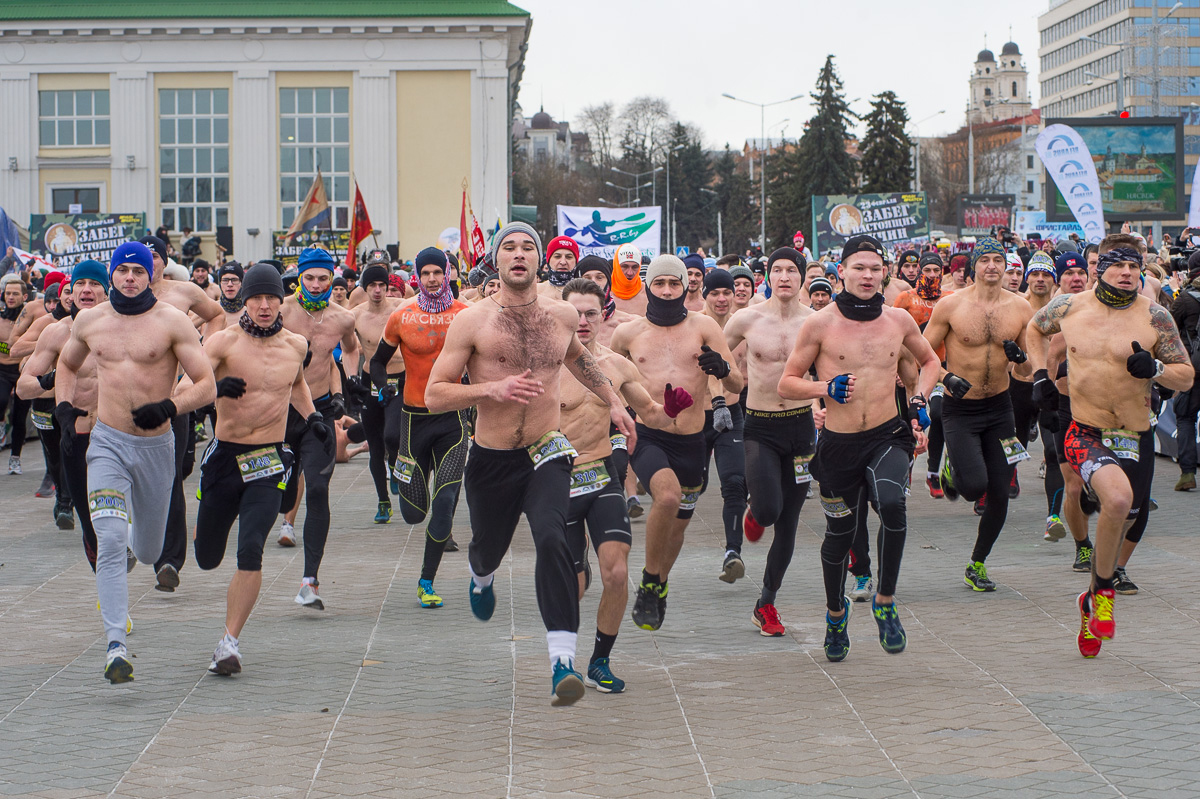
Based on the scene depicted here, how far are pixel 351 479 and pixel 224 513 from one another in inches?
320

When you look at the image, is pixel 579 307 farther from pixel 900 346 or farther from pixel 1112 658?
pixel 1112 658

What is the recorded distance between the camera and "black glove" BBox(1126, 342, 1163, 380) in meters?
7.37

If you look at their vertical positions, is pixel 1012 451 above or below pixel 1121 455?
below

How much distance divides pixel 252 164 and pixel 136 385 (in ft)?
146

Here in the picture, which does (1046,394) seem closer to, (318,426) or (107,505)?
(318,426)

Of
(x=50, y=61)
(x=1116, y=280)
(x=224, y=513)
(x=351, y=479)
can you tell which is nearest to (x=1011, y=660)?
(x=1116, y=280)

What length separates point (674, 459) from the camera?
8.12m

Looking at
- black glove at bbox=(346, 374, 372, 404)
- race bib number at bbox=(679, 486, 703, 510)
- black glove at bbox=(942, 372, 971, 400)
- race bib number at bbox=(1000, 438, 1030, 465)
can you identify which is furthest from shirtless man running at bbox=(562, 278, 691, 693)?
black glove at bbox=(346, 374, 372, 404)

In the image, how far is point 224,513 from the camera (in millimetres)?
7379

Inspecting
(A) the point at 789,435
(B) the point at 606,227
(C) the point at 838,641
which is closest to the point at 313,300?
(A) the point at 789,435

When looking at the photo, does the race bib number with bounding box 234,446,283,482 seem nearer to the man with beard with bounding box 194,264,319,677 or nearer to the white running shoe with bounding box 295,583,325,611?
the man with beard with bounding box 194,264,319,677

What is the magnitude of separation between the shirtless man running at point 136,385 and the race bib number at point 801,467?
134 inches

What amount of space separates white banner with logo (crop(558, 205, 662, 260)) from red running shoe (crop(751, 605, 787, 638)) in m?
14.8

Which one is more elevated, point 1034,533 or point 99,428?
point 99,428
